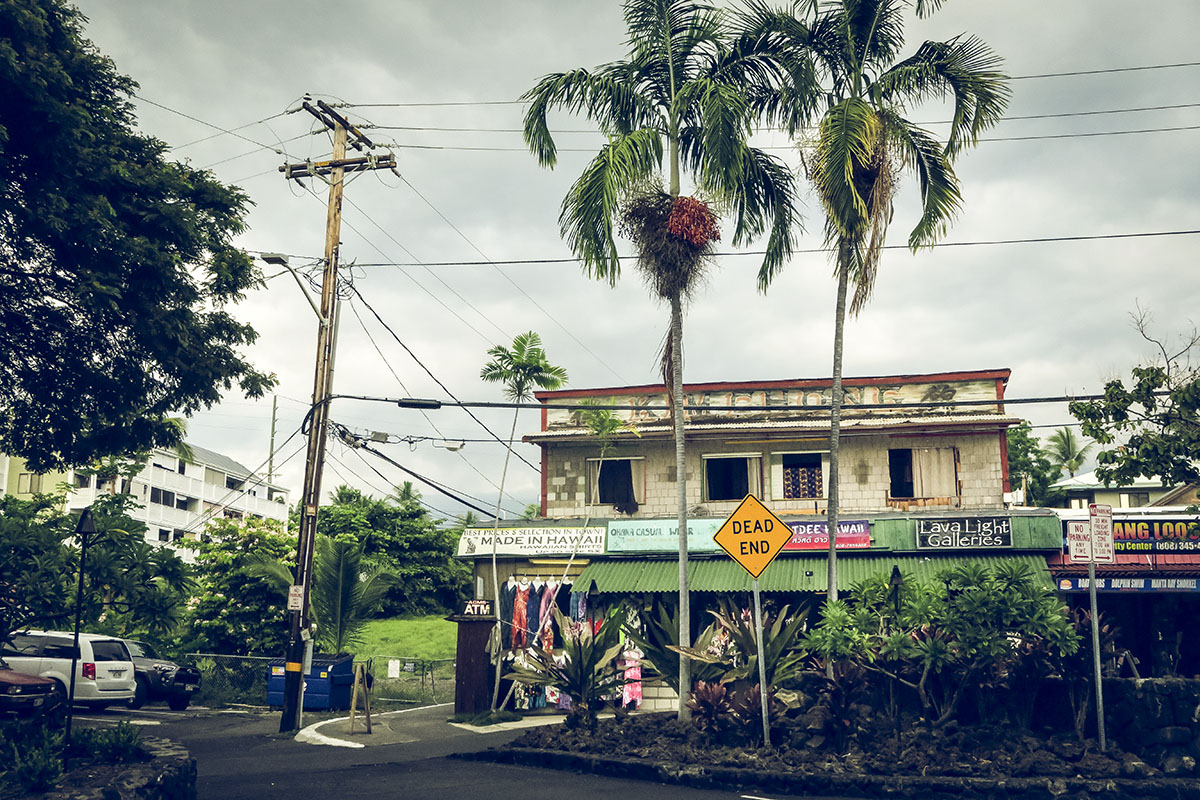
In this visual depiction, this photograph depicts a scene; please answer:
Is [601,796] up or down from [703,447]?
down

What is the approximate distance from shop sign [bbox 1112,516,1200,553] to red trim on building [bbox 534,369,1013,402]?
4.34 metres

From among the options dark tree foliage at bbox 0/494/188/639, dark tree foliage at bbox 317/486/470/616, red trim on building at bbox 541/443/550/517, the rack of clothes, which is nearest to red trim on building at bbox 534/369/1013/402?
red trim on building at bbox 541/443/550/517

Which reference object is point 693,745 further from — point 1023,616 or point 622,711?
point 1023,616

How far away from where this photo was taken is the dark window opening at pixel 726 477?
2634 centimetres

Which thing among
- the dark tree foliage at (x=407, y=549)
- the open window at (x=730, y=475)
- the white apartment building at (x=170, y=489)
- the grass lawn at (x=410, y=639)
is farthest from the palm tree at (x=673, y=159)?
the white apartment building at (x=170, y=489)

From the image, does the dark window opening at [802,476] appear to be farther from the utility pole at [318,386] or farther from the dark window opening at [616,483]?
the utility pole at [318,386]

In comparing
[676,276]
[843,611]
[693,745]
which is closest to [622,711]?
[693,745]

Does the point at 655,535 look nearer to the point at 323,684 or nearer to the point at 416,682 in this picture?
the point at 323,684

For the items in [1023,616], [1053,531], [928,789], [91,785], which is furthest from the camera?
[1053,531]

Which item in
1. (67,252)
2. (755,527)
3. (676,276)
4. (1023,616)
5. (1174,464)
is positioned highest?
(676,276)

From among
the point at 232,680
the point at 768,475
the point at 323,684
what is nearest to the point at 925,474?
the point at 768,475

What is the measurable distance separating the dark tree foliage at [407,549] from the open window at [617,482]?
22942 mm

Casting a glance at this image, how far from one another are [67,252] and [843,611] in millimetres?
10604

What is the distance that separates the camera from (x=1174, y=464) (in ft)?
55.9
